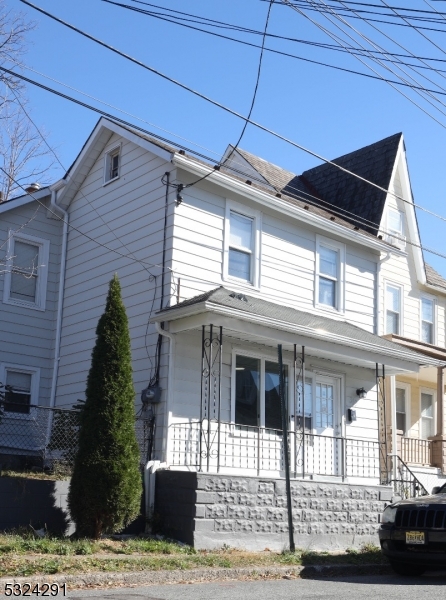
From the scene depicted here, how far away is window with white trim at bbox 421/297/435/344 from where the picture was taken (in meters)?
23.8

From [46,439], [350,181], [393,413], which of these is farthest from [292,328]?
[350,181]

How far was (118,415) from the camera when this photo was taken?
11.8 meters

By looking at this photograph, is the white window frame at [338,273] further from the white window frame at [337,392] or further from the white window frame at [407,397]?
the white window frame at [407,397]

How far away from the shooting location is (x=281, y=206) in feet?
55.2

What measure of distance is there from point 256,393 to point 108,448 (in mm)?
4740

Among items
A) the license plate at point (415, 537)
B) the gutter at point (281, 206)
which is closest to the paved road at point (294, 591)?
the license plate at point (415, 537)

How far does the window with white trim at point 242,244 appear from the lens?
16281 millimetres

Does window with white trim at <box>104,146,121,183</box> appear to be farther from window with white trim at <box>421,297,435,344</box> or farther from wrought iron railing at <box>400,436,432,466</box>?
window with white trim at <box>421,297,435,344</box>

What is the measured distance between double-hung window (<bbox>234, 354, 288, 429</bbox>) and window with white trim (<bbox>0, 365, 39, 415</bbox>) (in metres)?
4.68

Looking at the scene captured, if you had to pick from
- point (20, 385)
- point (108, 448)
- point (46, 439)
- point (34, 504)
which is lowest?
point (34, 504)

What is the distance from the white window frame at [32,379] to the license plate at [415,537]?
902 centimetres

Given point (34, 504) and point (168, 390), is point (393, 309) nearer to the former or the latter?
point (168, 390)

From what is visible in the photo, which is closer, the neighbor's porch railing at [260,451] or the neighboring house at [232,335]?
the neighboring house at [232,335]

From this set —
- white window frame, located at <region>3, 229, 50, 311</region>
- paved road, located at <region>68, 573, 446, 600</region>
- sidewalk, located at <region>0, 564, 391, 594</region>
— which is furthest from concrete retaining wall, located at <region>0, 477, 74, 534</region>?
white window frame, located at <region>3, 229, 50, 311</region>
